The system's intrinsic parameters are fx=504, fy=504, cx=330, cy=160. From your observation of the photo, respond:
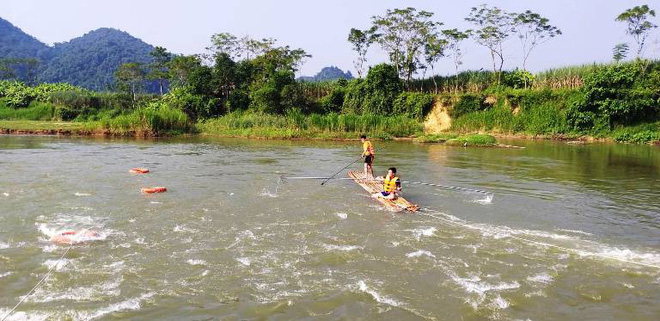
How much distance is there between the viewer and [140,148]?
24688 millimetres

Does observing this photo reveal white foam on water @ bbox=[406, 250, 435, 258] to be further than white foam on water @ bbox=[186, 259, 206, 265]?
Yes

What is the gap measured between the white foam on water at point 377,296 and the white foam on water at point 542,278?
6.87ft

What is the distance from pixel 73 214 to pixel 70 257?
313 centimetres

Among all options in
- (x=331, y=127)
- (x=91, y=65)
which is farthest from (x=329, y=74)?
(x=331, y=127)

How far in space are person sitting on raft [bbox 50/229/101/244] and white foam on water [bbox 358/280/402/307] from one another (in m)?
4.75

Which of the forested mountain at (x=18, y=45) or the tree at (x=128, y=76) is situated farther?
the forested mountain at (x=18, y=45)

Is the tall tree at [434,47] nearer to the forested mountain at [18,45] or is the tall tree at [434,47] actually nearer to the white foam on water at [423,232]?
the white foam on water at [423,232]

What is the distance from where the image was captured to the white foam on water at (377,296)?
6121mm

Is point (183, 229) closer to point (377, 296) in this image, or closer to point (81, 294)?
point (81, 294)

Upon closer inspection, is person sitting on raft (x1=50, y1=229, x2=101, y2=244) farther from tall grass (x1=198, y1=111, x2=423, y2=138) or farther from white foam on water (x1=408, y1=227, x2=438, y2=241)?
tall grass (x1=198, y1=111, x2=423, y2=138)

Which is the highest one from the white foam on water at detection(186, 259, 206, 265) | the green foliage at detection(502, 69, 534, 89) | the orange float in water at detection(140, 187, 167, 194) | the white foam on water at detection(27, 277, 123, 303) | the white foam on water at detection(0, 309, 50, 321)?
the green foliage at detection(502, 69, 534, 89)

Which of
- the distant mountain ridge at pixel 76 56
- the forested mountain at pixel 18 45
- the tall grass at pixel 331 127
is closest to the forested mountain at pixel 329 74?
the distant mountain ridge at pixel 76 56

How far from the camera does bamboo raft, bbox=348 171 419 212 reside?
10.8 m

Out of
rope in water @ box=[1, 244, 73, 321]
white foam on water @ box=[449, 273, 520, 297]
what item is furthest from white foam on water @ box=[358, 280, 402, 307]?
rope in water @ box=[1, 244, 73, 321]
